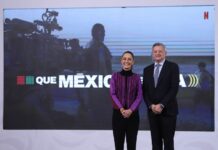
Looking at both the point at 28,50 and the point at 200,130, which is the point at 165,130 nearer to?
the point at 200,130

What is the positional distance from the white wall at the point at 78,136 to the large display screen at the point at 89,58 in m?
0.07

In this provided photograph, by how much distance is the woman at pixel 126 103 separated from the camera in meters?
4.41

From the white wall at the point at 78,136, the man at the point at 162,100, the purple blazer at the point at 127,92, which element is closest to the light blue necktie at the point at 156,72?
the man at the point at 162,100

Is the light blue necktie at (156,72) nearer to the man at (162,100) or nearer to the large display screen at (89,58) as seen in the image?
the man at (162,100)

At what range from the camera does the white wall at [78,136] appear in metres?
5.63

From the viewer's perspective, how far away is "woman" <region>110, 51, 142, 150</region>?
4406 mm

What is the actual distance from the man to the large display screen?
4.60 feet

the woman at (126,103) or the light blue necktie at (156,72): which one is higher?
the light blue necktie at (156,72)

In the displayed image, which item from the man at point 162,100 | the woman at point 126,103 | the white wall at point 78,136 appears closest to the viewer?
the man at point 162,100

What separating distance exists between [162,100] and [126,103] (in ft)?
1.36

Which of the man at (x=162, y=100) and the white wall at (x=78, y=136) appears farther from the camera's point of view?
the white wall at (x=78, y=136)

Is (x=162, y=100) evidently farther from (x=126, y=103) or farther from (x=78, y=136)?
(x=78, y=136)

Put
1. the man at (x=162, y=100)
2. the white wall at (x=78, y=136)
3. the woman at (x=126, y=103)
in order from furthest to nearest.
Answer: the white wall at (x=78, y=136), the woman at (x=126, y=103), the man at (x=162, y=100)

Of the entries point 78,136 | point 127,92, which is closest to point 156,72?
point 127,92
